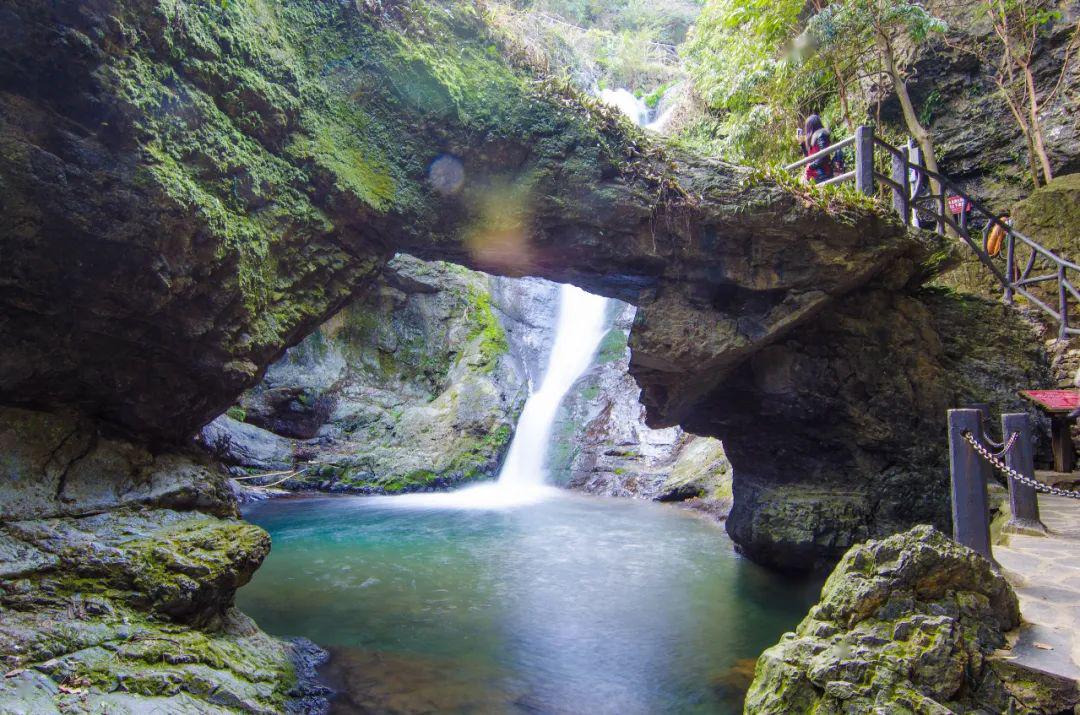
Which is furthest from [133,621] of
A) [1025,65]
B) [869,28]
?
[1025,65]

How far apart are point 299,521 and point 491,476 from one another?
4.90m

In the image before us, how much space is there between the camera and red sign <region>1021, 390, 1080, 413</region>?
7.10m

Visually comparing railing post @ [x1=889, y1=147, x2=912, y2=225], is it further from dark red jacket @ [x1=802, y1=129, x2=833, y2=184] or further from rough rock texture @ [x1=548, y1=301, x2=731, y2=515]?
rough rock texture @ [x1=548, y1=301, x2=731, y2=515]

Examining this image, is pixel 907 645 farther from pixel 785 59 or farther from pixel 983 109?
pixel 983 109

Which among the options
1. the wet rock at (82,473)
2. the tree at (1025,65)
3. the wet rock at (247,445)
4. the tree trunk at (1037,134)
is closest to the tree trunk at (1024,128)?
the tree at (1025,65)

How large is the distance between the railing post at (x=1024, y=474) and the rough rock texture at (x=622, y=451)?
6569mm

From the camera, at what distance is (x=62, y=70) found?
4023 mm

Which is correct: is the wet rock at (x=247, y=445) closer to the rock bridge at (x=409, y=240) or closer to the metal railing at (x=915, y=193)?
the rock bridge at (x=409, y=240)

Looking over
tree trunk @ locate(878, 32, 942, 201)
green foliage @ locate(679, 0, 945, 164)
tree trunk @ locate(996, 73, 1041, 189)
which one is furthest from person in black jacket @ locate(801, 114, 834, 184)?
tree trunk @ locate(996, 73, 1041, 189)

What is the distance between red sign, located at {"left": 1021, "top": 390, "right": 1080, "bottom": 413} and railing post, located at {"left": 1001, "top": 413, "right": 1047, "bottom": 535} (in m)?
2.17

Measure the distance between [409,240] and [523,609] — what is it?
14.0ft

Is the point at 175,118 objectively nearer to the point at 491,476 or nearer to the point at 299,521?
the point at 299,521

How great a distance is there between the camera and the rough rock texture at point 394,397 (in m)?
14.3

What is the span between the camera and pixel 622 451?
50.3ft
